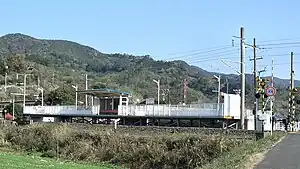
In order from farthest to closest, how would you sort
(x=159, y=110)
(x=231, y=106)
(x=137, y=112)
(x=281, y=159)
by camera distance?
(x=137, y=112), (x=159, y=110), (x=231, y=106), (x=281, y=159)

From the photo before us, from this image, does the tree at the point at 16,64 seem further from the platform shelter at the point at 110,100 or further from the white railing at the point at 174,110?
the white railing at the point at 174,110

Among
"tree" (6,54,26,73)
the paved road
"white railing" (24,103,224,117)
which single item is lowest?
the paved road

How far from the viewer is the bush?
27.7 metres

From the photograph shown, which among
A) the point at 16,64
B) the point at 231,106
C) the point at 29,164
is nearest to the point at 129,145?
the point at 29,164

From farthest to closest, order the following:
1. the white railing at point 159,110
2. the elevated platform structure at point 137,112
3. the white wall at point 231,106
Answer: the white railing at point 159,110 < the elevated platform structure at point 137,112 < the white wall at point 231,106

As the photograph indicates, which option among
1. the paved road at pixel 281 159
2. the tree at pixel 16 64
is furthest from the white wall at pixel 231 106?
the tree at pixel 16 64

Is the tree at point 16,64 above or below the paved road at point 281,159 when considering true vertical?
above

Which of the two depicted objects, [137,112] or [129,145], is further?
[137,112]

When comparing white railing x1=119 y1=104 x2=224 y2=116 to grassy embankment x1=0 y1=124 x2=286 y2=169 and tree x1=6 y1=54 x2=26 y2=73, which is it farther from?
tree x1=6 y1=54 x2=26 y2=73

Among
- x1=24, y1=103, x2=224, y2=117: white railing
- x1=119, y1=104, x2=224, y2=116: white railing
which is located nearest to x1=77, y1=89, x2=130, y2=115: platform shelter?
x1=24, y1=103, x2=224, y2=117: white railing

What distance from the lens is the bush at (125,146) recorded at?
27.7 m

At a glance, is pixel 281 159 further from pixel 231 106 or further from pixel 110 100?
pixel 110 100

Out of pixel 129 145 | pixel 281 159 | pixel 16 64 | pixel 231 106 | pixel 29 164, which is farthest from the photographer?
pixel 16 64

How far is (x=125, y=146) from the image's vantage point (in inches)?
1323
